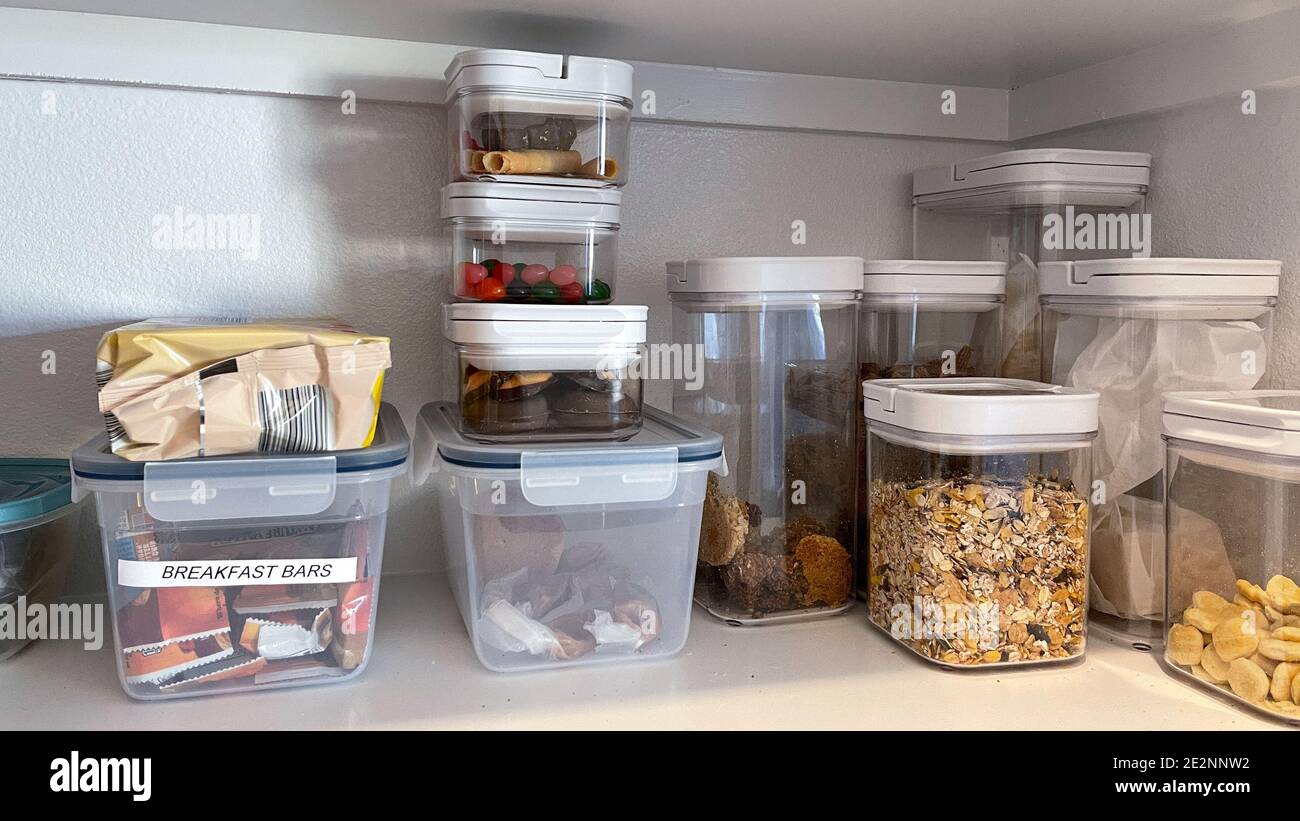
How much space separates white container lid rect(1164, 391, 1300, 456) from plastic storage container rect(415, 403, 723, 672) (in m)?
0.39

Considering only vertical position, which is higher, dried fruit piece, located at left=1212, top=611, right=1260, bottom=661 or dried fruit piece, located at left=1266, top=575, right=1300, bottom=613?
dried fruit piece, located at left=1266, top=575, right=1300, bottom=613

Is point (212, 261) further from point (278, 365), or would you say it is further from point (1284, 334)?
point (1284, 334)

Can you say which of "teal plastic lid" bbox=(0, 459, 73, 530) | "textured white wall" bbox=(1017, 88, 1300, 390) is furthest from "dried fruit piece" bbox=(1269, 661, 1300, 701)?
"teal plastic lid" bbox=(0, 459, 73, 530)

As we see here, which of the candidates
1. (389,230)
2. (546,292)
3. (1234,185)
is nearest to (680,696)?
(546,292)

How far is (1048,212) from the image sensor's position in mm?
1146

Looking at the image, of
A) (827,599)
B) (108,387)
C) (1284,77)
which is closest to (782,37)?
(1284,77)

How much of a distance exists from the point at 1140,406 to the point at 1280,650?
0.85ft

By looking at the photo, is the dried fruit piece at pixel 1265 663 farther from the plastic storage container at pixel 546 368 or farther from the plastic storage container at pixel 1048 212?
the plastic storage container at pixel 546 368

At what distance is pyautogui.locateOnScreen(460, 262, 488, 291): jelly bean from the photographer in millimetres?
991

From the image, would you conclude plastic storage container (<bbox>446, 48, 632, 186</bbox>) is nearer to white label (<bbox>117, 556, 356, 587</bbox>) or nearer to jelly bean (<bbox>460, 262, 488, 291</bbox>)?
jelly bean (<bbox>460, 262, 488, 291</bbox>)

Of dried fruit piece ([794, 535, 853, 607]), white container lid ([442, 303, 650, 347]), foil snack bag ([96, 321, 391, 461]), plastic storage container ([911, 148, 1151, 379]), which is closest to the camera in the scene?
foil snack bag ([96, 321, 391, 461])

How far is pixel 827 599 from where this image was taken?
1044mm

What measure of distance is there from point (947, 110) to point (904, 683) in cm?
76

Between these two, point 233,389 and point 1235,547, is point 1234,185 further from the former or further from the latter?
point 233,389
